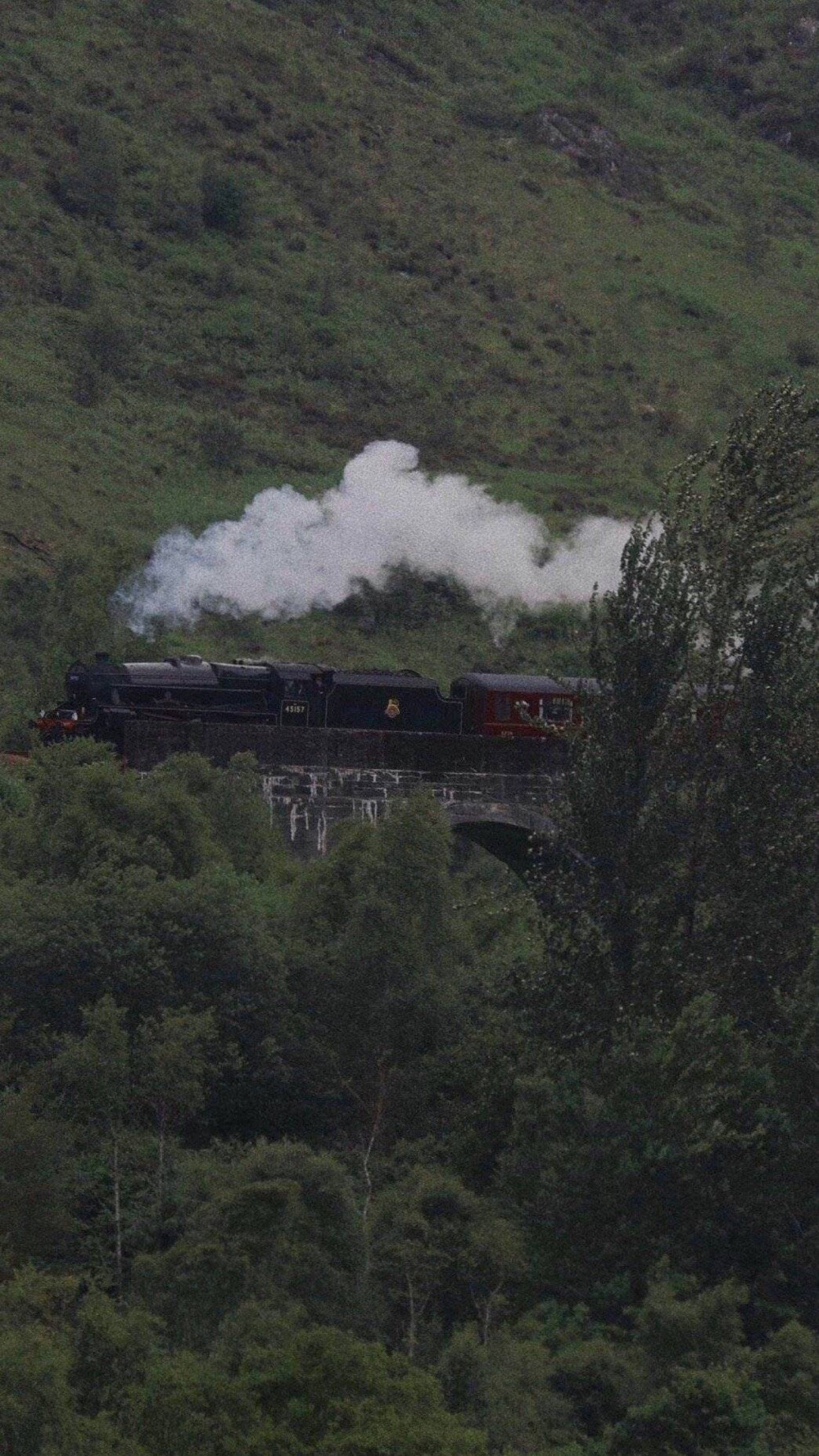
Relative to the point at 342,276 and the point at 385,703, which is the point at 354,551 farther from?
the point at 342,276

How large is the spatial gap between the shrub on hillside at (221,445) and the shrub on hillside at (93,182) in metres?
22.6

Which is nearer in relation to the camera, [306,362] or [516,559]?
[516,559]

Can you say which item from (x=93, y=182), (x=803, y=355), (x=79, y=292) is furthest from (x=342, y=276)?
(x=803, y=355)

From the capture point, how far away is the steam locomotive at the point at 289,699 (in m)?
61.5

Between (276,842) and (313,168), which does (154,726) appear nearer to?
(276,842)

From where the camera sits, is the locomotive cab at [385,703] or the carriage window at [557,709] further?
the carriage window at [557,709]

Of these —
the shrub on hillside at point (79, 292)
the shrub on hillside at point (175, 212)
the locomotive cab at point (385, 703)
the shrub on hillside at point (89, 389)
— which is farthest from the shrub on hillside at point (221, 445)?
the locomotive cab at point (385, 703)

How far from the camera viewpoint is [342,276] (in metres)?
147

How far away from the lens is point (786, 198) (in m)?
181

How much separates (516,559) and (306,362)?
4030cm

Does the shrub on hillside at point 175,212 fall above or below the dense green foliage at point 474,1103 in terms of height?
above

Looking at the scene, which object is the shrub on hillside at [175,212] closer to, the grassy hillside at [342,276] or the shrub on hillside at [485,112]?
the grassy hillside at [342,276]

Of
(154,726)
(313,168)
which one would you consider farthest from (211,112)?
(154,726)

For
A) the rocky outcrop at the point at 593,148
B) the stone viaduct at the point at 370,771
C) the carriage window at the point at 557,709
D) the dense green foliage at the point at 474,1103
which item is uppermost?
the rocky outcrop at the point at 593,148
